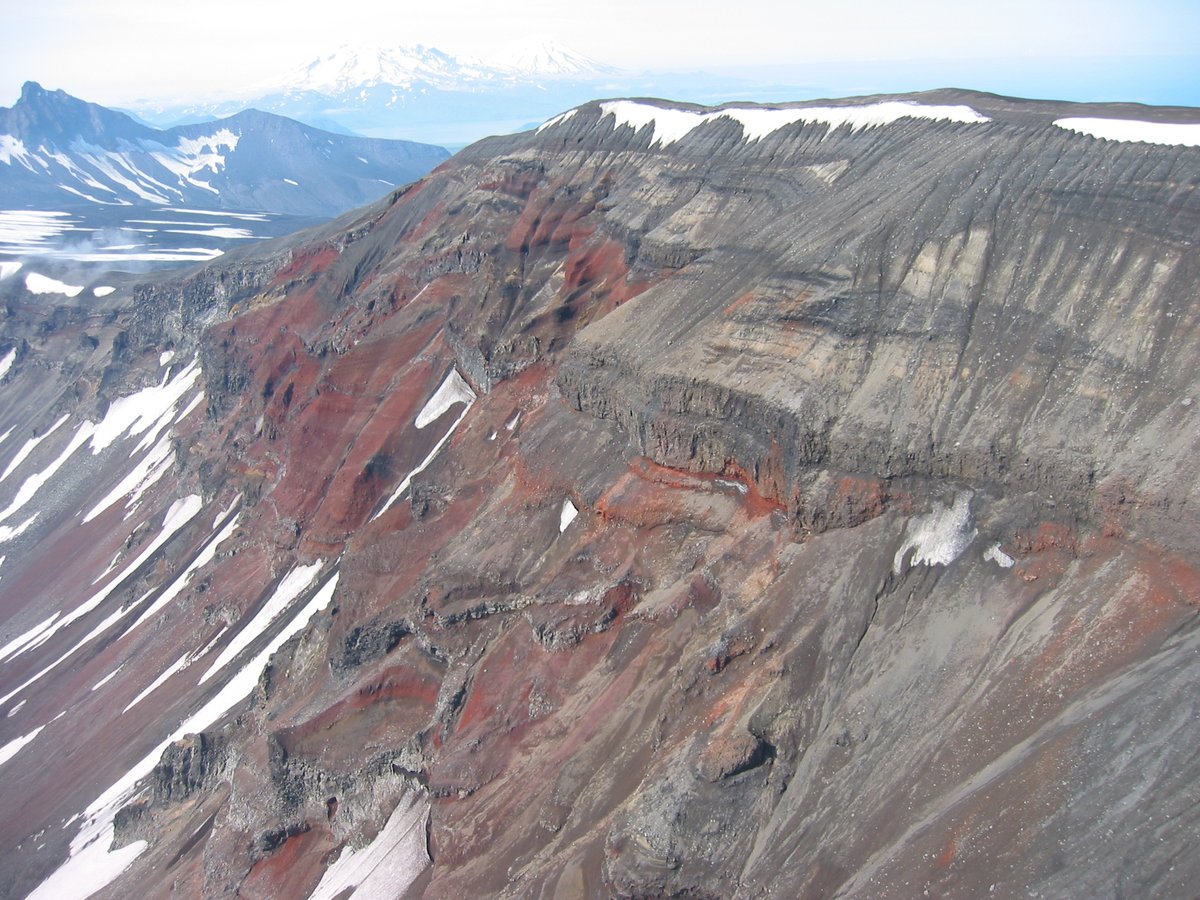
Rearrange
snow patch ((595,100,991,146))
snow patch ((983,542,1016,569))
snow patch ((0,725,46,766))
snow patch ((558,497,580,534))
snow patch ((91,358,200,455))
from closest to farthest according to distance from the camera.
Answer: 1. snow patch ((983,542,1016,569))
2. snow patch ((558,497,580,534))
3. snow patch ((595,100,991,146))
4. snow patch ((0,725,46,766))
5. snow patch ((91,358,200,455))

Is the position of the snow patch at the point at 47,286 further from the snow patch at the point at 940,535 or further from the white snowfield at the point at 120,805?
the snow patch at the point at 940,535

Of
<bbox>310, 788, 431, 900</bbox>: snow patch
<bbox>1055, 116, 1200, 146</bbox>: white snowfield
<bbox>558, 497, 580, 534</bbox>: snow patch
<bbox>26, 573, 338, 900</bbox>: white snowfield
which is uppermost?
<bbox>1055, 116, 1200, 146</bbox>: white snowfield

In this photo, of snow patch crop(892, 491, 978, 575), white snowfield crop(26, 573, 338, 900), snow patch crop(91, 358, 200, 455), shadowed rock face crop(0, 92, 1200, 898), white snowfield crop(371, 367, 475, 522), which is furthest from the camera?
snow patch crop(91, 358, 200, 455)

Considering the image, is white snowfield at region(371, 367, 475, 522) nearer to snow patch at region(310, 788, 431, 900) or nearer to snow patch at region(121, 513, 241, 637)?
snow patch at region(121, 513, 241, 637)

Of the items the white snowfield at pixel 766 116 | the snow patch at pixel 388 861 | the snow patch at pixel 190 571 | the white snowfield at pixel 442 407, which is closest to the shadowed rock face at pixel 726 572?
the snow patch at pixel 388 861

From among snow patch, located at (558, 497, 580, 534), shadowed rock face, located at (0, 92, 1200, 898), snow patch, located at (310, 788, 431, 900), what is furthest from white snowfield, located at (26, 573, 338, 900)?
snow patch, located at (558, 497, 580, 534)

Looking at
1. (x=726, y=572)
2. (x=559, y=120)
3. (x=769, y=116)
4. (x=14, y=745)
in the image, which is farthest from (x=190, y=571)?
(x=769, y=116)
